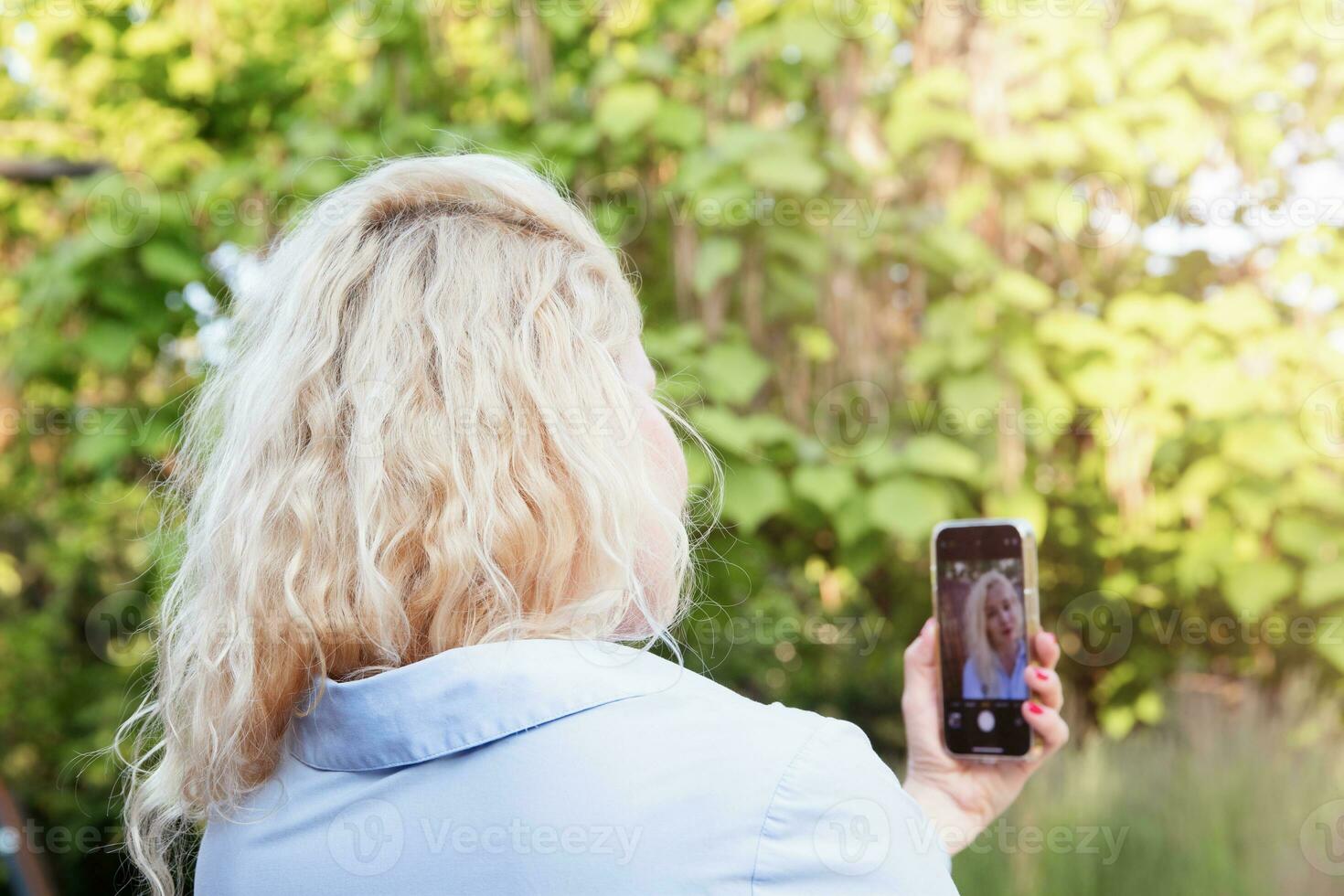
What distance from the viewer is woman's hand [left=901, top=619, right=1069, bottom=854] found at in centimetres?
139

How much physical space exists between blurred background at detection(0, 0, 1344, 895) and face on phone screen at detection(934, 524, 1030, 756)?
104cm

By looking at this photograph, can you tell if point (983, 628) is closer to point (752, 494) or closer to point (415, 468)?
point (415, 468)

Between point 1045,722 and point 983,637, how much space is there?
5.4 inches

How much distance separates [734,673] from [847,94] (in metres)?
2.35

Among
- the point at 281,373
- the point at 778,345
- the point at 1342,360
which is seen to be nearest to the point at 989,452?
the point at 778,345

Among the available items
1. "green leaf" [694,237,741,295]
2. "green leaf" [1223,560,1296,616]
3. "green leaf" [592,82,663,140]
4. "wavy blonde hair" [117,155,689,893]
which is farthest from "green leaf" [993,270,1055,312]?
"wavy blonde hair" [117,155,689,893]

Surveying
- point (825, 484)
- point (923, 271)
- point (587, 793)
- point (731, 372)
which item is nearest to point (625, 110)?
point (731, 372)

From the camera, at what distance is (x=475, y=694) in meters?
0.86

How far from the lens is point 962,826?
1.43 meters

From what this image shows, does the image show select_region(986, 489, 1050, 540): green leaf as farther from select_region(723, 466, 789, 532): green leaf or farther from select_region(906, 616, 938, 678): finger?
select_region(906, 616, 938, 678): finger

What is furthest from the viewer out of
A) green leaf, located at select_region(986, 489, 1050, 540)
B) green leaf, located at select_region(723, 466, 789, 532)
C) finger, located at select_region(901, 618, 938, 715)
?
green leaf, located at select_region(986, 489, 1050, 540)

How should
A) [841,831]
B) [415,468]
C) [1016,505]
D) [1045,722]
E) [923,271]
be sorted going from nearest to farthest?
1. [841,831]
2. [415,468]
3. [1045,722]
4. [1016,505]
5. [923,271]

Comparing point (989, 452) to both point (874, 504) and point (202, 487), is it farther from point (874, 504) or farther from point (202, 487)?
point (202, 487)

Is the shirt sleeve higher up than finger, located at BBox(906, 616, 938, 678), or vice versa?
the shirt sleeve
